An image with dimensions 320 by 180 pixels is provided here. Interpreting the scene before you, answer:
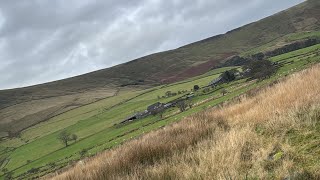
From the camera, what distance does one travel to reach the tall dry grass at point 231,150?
745cm

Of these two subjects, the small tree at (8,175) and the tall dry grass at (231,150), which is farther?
the small tree at (8,175)

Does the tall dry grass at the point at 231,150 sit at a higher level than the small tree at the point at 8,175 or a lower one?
higher

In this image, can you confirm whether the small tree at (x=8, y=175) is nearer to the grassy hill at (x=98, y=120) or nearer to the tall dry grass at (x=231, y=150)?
the grassy hill at (x=98, y=120)

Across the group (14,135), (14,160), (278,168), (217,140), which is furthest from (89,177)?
(14,135)

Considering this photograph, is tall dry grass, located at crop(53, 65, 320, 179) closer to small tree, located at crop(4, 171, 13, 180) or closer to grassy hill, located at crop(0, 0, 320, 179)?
grassy hill, located at crop(0, 0, 320, 179)

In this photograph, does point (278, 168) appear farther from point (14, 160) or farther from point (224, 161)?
point (14, 160)

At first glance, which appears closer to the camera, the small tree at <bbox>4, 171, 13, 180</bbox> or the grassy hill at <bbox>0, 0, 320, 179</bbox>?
the grassy hill at <bbox>0, 0, 320, 179</bbox>

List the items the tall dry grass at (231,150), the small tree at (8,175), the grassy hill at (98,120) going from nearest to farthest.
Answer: the tall dry grass at (231,150)
the grassy hill at (98,120)
the small tree at (8,175)

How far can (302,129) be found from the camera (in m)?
8.93

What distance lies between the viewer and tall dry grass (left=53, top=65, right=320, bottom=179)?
24.5 feet

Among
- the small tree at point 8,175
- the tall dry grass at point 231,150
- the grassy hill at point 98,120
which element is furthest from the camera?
the small tree at point 8,175

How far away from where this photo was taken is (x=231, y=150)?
843 centimetres

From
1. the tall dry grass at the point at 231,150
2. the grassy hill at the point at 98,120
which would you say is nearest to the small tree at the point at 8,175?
the grassy hill at the point at 98,120

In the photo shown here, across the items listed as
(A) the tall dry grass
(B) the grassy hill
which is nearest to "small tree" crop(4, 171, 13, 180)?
(B) the grassy hill
